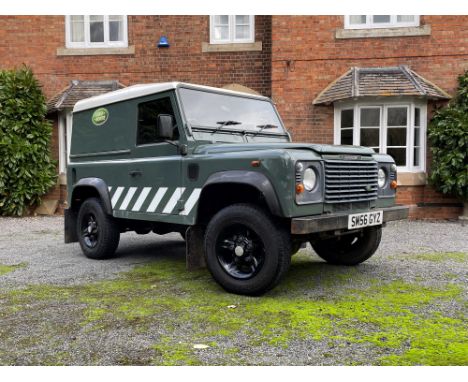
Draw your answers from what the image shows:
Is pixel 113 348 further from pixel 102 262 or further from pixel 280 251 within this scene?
pixel 102 262

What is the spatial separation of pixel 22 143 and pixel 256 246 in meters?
8.69

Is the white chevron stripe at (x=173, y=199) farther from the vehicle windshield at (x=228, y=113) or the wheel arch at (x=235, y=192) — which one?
the vehicle windshield at (x=228, y=113)

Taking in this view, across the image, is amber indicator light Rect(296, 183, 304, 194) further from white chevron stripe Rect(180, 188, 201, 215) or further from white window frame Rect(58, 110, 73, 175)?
white window frame Rect(58, 110, 73, 175)

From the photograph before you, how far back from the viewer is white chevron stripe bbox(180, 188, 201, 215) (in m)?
4.72

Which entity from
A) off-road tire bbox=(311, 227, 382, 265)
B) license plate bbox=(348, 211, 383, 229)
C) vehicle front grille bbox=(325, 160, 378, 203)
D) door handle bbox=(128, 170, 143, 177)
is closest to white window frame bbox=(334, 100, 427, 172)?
off-road tire bbox=(311, 227, 382, 265)

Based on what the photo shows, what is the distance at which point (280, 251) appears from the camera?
4121 mm

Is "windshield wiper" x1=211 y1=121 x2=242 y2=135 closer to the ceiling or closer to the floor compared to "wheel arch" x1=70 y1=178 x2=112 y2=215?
closer to the ceiling

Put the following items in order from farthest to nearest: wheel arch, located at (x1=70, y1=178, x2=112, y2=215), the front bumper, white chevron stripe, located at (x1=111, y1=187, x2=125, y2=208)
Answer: wheel arch, located at (x1=70, y1=178, x2=112, y2=215), white chevron stripe, located at (x1=111, y1=187, x2=125, y2=208), the front bumper

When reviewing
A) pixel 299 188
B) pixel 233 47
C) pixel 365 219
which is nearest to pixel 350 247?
pixel 365 219

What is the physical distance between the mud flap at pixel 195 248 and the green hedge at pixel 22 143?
783 centimetres

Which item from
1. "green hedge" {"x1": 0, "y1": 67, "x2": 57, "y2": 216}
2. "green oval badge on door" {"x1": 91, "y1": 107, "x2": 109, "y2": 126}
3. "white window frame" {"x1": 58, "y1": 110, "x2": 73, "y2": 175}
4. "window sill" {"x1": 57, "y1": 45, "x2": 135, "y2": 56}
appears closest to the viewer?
"green oval badge on door" {"x1": 91, "y1": 107, "x2": 109, "y2": 126}

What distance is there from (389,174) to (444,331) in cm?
215

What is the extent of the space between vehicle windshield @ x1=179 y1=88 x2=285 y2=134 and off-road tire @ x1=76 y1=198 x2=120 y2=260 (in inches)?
77.0

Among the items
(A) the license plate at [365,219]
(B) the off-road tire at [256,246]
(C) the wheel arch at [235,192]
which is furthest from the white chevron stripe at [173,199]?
(A) the license plate at [365,219]
